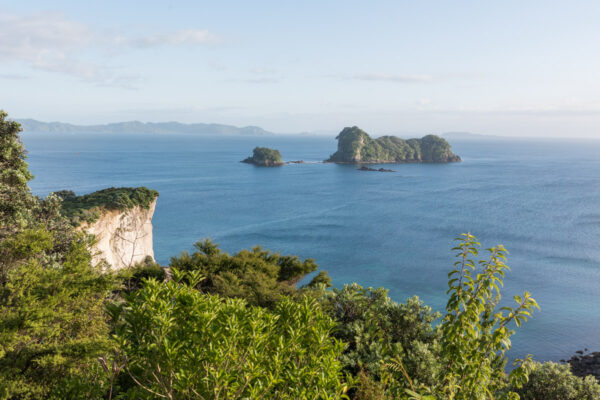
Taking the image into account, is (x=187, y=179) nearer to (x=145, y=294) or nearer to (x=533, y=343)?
(x=533, y=343)

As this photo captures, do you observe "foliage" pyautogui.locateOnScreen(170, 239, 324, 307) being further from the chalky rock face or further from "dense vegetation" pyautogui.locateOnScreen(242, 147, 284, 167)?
"dense vegetation" pyautogui.locateOnScreen(242, 147, 284, 167)

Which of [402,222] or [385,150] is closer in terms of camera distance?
[402,222]

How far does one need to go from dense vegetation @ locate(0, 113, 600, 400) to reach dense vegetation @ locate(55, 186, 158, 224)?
623 inches

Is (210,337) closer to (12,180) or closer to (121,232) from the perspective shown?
(12,180)

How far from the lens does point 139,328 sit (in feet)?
19.2

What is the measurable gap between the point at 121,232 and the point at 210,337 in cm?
3585

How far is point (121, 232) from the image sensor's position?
37.5 metres

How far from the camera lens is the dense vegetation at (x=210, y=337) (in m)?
5.55

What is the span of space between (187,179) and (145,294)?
11123 centimetres

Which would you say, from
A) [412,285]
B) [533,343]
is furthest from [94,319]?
[412,285]

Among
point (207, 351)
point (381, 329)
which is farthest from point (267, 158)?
point (207, 351)

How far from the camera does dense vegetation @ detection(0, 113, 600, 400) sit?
5555 mm

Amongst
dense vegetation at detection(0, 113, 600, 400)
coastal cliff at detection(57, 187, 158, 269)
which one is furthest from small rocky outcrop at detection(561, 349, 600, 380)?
coastal cliff at detection(57, 187, 158, 269)

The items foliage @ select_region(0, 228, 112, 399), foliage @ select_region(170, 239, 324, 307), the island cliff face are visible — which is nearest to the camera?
foliage @ select_region(0, 228, 112, 399)
